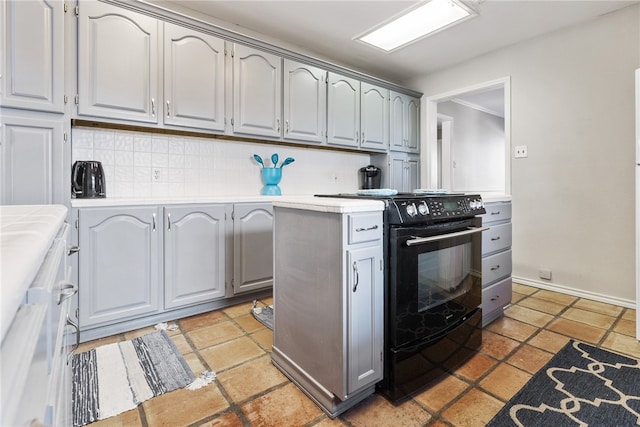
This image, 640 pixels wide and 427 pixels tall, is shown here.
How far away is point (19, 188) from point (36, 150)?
227 mm

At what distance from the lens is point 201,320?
227 cm

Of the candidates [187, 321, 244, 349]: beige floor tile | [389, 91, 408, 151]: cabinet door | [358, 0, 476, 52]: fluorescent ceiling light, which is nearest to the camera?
[187, 321, 244, 349]: beige floor tile

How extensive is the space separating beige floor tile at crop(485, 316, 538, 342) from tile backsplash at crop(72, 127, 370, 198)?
2163 mm

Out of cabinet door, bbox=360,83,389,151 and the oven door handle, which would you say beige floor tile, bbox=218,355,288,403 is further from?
cabinet door, bbox=360,83,389,151

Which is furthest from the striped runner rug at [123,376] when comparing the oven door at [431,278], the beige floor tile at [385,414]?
the oven door at [431,278]

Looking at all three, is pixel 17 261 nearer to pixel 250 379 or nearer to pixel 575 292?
pixel 250 379

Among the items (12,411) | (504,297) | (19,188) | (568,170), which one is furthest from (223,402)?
(568,170)

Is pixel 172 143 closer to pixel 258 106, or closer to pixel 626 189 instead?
pixel 258 106

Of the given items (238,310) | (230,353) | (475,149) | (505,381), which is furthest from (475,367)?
(475,149)

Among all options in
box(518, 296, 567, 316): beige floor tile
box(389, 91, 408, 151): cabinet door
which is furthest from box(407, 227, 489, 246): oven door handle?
box(389, 91, 408, 151): cabinet door

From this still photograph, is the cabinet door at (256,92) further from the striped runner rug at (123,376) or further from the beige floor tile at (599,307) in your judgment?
the beige floor tile at (599,307)

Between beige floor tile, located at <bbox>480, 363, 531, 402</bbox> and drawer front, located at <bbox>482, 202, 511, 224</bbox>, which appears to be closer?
beige floor tile, located at <bbox>480, 363, 531, 402</bbox>

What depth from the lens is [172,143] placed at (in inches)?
105

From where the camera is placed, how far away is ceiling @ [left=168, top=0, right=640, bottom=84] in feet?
8.44
